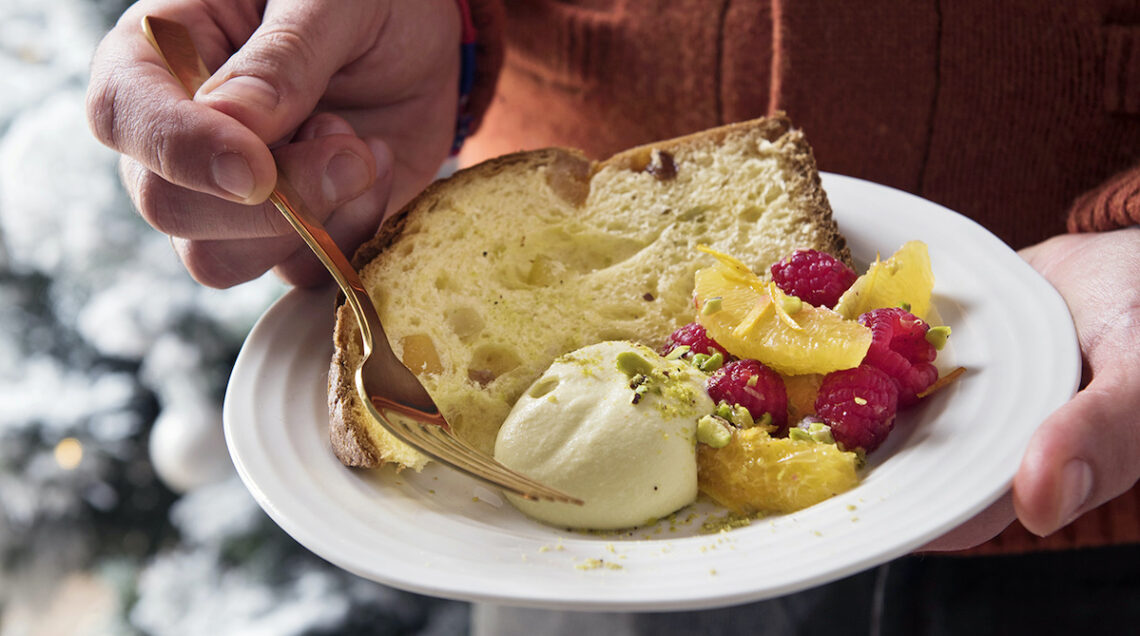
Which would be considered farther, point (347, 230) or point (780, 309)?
point (347, 230)

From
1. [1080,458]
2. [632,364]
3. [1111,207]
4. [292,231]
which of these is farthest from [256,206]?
[1111,207]

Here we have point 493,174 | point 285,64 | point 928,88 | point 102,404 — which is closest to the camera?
point 285,64

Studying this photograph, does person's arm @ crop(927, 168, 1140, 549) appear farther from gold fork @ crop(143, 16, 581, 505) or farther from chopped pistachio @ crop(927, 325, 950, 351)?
gold fork @ crop(143, 16, 581, 505)

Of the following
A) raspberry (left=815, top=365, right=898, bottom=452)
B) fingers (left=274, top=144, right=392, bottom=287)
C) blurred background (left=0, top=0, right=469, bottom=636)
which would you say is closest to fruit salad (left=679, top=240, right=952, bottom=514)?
raspberry (left=815, top=365, right=898, bottom=452)

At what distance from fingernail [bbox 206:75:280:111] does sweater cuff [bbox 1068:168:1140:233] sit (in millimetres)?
1435

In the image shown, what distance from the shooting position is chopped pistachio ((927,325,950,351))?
124 centimetres

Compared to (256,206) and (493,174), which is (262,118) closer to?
(256,206)

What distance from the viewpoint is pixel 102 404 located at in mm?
2422

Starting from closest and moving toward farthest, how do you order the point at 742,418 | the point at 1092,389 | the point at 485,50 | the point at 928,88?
1. the point at 1092,389
2. the point at 742,418
3. the point at 928,88
4. the point at 485,50

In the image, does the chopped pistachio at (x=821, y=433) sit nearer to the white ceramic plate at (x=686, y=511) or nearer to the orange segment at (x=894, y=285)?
the white ceramic plate at (x=686, y=511)

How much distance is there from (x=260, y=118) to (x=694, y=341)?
0.76m

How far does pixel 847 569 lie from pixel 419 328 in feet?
2.56

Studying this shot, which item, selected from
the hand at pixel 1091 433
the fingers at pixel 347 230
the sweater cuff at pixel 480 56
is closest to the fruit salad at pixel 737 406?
the hand at pixel 1091 433

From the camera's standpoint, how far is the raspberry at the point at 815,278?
4.43 ft
